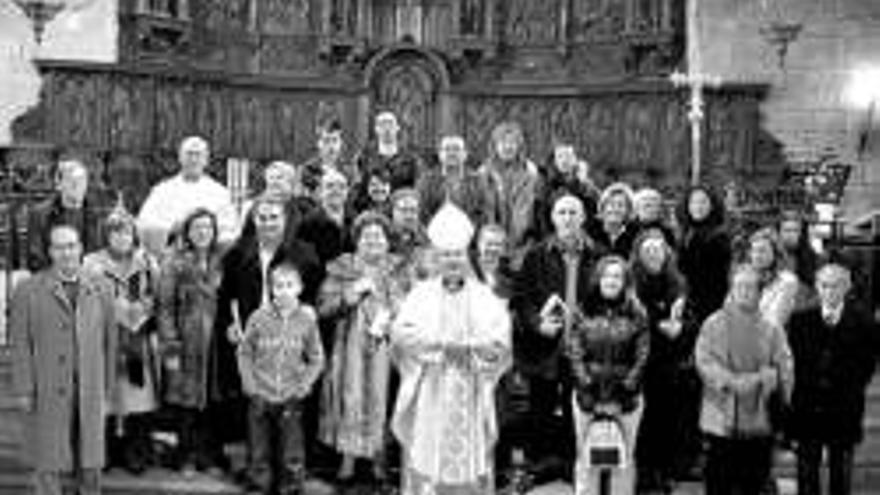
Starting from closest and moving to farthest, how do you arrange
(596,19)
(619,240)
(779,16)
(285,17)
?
1. (619,240)
2. (779,16)
3. (596,19)
4. (285,17)

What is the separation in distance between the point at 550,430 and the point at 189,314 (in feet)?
7.37

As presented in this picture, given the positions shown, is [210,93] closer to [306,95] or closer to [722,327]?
[306,95]

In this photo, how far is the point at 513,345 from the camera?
8102 millimetres

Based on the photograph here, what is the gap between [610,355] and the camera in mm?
7344

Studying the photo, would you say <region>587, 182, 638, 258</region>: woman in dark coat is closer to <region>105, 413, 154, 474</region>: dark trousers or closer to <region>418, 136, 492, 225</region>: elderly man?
<region>418, 136, 492, 225</region>: elderly man

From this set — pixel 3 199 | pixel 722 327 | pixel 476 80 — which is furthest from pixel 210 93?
pixel 722 327

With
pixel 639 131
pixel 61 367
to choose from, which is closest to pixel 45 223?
pixel 61 367

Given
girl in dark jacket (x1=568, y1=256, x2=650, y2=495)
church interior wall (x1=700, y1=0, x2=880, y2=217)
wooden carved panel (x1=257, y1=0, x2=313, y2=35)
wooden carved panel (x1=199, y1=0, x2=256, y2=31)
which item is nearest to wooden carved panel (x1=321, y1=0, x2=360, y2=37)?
wooden carved panel (x1=257, y1=0, x2=313, y2=35)

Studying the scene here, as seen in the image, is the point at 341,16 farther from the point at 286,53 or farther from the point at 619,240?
the point at 619,240

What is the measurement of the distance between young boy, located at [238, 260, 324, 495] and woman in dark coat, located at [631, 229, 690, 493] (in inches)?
75.2

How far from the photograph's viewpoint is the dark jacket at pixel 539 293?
7980 millimetres

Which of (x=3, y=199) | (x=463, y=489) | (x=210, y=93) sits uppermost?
(x=210, y=93)

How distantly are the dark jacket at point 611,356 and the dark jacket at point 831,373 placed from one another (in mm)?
1015

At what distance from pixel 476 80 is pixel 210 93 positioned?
3.18m
